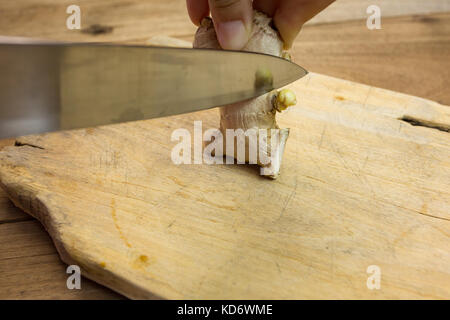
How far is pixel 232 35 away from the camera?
3.01 feet

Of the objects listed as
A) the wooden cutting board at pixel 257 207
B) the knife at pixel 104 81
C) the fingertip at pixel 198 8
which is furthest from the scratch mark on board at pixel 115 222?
the fingertip at pixel 198 8

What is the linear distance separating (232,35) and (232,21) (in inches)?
1.1

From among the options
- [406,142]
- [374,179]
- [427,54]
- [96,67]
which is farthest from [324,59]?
[96,67]

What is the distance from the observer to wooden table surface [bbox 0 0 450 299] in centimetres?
143

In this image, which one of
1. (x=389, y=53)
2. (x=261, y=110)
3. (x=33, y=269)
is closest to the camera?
(x=33, y=269)

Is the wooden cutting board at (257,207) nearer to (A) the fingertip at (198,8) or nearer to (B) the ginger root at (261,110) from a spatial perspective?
(B) the ginger root at (261,110)

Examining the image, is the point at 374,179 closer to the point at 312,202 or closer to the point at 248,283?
the point at 312,202

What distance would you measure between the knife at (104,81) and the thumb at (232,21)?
2.5 inches

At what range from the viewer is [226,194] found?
3.11 feet

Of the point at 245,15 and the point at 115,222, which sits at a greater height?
the point at 245,15

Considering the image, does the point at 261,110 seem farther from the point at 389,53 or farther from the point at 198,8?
the point at 389,53

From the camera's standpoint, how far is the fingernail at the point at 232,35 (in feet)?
2.98

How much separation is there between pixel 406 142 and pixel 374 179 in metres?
0.17

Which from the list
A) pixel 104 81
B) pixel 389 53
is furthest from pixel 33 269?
pixel 389 53
